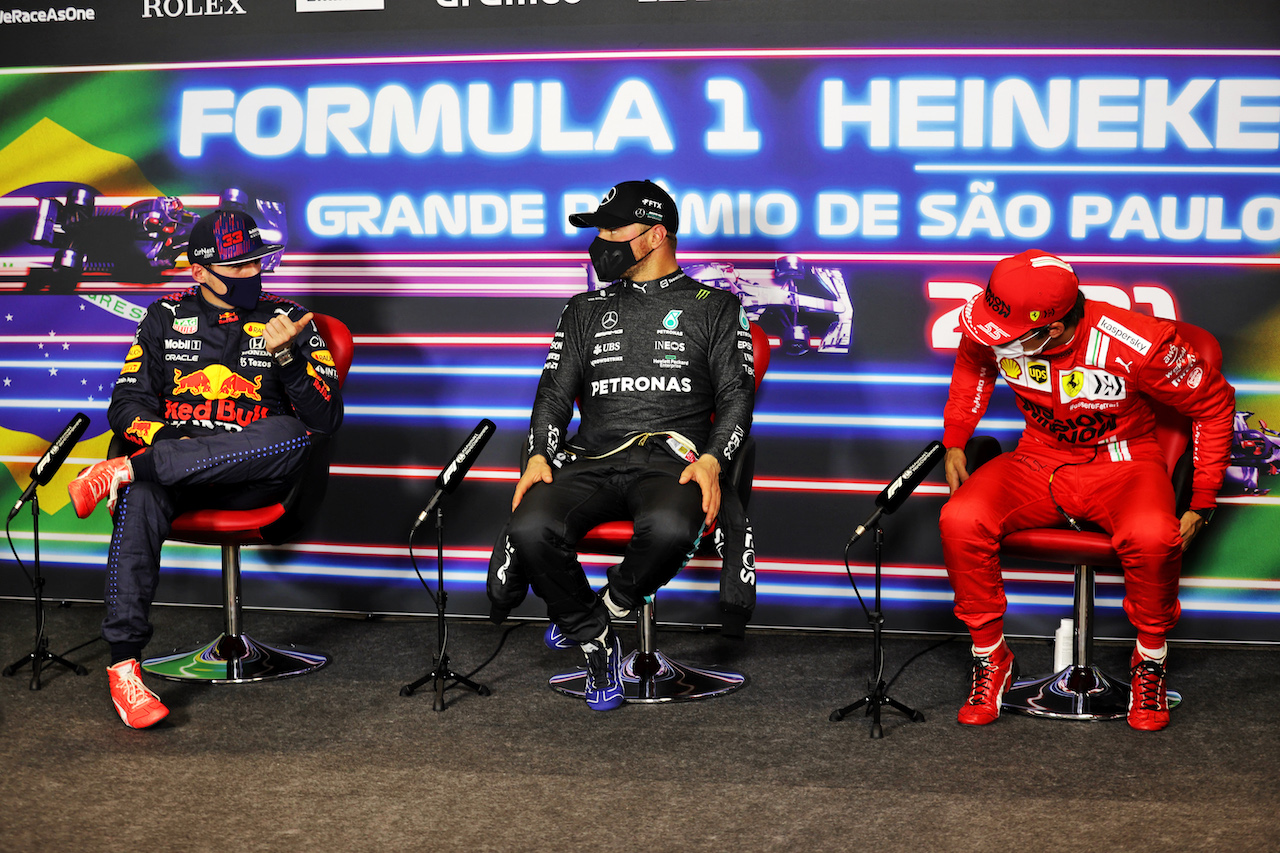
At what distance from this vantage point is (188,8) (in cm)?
438

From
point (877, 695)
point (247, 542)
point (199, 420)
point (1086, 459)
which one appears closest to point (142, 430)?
point (199, 420)

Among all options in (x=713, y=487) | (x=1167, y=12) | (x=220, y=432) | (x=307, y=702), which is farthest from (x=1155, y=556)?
(x=220, y=432)

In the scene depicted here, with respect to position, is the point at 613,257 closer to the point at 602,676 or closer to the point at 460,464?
the point at 460,464

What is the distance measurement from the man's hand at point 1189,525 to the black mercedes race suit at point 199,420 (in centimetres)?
252

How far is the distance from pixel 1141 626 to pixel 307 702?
2396 millimetres

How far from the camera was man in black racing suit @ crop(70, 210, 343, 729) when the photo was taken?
338cm

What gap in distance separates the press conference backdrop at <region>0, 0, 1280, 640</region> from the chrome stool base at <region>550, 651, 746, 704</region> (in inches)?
25.4

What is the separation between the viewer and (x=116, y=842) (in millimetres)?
2504

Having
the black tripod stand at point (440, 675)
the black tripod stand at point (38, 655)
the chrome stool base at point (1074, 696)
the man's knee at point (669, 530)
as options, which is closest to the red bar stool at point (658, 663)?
the man's knee at point (669, 530)

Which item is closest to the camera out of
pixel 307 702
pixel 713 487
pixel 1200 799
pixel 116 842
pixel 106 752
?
pixel 116 842

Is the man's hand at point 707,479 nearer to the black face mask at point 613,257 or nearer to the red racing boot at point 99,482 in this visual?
the black face mask at point 613,257

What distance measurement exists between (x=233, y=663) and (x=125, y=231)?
6.06ft

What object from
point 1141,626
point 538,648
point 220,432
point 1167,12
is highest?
point 1167,12

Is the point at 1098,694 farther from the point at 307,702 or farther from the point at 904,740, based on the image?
the point at 307,702
